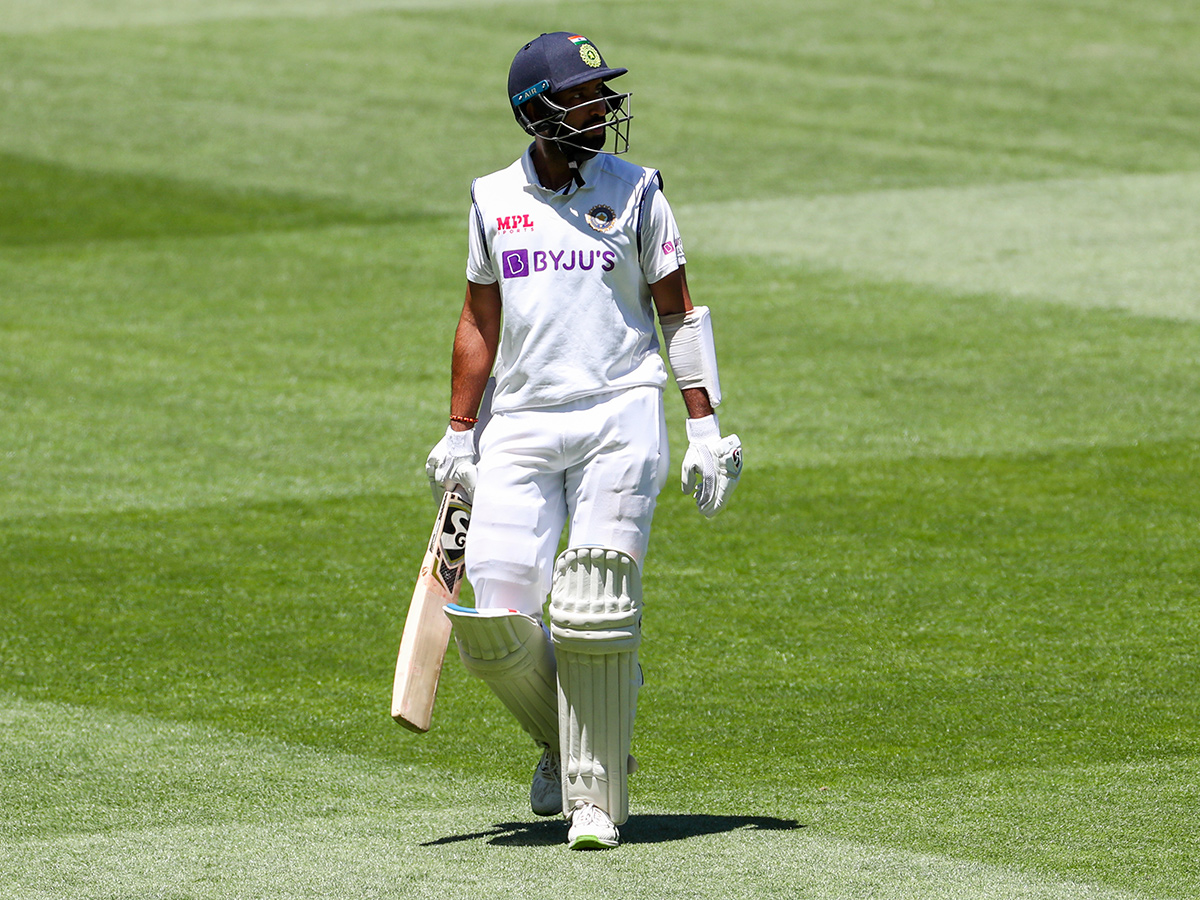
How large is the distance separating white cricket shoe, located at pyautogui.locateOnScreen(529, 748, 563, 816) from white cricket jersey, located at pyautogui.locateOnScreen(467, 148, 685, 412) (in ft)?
3.79

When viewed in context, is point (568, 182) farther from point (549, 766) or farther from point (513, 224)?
point (549, 766)

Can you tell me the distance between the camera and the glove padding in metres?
6.28

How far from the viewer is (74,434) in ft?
40.2

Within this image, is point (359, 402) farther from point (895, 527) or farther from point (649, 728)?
point (649, 728)

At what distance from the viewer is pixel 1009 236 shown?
1762cm

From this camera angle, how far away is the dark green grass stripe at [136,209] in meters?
18.3

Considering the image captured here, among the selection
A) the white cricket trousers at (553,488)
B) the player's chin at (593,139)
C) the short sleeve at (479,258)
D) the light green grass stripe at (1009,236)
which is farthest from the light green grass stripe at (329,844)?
the light green grass stripe at (1009,236)

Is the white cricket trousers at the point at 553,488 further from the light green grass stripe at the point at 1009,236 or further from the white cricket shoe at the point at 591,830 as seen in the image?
the light green grass stripe at the point at 1009,236

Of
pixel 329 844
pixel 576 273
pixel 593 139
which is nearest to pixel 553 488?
pixel 576 273

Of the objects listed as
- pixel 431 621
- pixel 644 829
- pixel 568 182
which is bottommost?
pixel 644 829

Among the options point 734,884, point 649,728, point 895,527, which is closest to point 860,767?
point 649,728

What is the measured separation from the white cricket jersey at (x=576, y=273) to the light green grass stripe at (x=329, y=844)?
1331 mm

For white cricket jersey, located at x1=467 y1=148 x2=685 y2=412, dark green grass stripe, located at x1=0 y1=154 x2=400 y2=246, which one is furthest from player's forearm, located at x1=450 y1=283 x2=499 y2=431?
dark green grass stripe, located at x1=0 y1=154 x2=400 y2=246

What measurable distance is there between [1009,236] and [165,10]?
14.4 m
